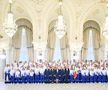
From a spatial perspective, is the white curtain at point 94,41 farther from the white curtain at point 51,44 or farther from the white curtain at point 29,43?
the white curtain at point 29,43

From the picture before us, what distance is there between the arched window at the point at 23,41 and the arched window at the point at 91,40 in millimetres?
4212

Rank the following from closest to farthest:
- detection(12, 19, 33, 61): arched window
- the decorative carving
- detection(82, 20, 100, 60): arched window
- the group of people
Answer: the group of people → the decorative carving → detection(12, 19, 33, 61): arched window → detection(82, 20, 100, 60): arched window

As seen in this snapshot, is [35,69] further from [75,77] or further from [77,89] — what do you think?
[77,89]

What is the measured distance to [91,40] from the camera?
75.0 feet

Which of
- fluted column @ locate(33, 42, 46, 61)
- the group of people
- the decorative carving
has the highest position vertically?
the decorative carving

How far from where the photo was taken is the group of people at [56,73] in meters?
14.6

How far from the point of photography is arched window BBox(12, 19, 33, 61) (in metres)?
22.6

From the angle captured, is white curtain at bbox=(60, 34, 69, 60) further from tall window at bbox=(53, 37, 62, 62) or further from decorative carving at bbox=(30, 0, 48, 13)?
decorative carving at bbox=(30, 0, 48, 13)

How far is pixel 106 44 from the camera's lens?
20547 millimetres

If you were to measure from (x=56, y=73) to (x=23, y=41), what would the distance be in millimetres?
8622

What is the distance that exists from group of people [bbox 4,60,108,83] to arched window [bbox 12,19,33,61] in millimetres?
7705

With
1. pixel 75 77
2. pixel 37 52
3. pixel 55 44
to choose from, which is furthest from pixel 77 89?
pixel 55 44

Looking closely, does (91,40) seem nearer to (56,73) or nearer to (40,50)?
(40,50)

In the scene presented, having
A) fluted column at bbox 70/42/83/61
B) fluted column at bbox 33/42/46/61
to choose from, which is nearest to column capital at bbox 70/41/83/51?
fluted column at bbox 70/42/83/61
